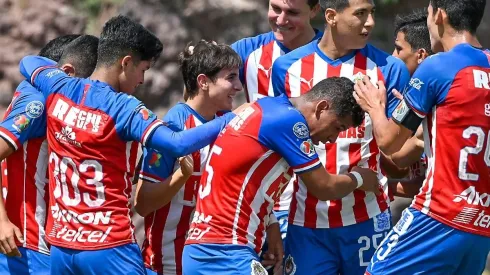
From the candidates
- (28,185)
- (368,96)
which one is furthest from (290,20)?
(28,185)

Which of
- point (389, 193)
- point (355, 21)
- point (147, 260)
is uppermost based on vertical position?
point (355, 21)

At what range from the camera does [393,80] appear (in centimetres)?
640

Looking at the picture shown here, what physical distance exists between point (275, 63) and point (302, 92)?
281 mm

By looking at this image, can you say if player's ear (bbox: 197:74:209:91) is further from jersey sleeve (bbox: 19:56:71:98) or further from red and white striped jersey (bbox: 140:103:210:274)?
jersey sleeve (bbox: 19:56:71:98)

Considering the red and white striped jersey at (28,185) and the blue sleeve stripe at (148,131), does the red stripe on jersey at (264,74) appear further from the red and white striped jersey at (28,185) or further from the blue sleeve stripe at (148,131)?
the red and white striped jersey at (28,185)

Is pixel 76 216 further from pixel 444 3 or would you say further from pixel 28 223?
pixel 444 3

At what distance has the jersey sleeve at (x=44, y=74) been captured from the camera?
6047 millimetres

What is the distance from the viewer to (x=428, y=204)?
19.0ft

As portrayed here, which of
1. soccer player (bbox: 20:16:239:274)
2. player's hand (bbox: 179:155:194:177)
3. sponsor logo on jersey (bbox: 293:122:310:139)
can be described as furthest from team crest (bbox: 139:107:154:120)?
sponsor logo on jersey (bbox: 293:122:310:139)

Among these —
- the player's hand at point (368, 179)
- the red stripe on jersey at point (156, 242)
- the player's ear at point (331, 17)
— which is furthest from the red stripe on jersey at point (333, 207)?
the red stripe on jersey at point (156, 242)

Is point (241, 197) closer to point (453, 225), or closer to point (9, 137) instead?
point (453, 225)

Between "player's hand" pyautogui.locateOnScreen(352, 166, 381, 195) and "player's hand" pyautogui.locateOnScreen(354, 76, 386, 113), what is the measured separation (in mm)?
440

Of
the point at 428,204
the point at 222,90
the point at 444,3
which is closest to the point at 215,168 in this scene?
the point at 222,90

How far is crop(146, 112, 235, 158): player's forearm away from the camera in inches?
225
